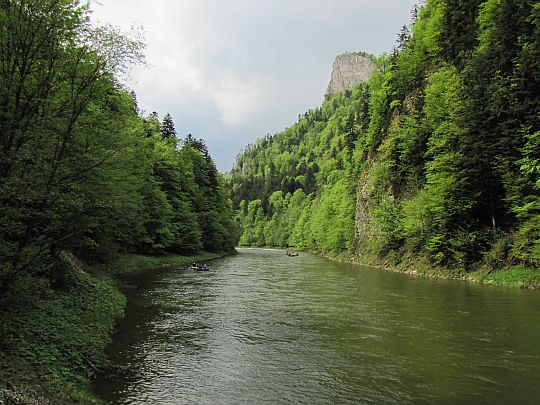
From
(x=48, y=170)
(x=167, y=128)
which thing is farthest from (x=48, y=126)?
(x=167, y=128)

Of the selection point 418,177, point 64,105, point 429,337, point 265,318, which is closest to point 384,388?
point 429,337

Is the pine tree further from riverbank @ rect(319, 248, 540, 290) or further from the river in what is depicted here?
the river

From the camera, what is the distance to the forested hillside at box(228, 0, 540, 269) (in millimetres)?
28828

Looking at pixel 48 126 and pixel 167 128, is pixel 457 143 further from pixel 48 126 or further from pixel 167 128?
pixel 167 128

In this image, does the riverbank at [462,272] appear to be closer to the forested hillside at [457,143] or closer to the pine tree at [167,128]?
the forested hillside at [457,143]

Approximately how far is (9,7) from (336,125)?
184854 millimetres

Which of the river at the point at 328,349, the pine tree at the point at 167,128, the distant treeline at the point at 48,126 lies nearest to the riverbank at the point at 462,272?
the river at the point at 328,349

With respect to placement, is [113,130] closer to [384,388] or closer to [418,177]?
[384,388]

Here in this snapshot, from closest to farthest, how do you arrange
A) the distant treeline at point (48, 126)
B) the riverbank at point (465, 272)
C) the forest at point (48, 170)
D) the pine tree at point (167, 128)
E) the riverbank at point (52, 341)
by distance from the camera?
the riverbank at point (52, 341) → the forest at point (48, 170) → the distant treeline at point (48, 126) → the riverbank at point (465, 272) → the pine tree at point (167, 128)

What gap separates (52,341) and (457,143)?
3380cm

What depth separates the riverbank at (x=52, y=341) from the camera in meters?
7.99

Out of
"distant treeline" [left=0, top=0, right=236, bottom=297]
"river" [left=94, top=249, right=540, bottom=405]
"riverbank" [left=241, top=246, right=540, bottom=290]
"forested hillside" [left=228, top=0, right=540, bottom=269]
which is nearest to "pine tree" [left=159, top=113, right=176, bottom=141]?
"forested hillside" [left=228, top=0, right=540, bottom=269]

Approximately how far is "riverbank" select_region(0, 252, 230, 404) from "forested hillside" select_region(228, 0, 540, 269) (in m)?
26.1

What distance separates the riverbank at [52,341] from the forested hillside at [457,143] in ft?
85.6
